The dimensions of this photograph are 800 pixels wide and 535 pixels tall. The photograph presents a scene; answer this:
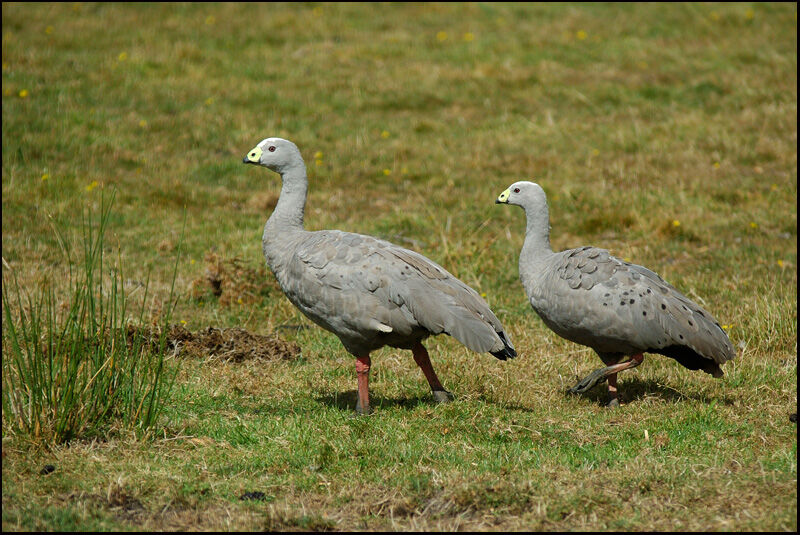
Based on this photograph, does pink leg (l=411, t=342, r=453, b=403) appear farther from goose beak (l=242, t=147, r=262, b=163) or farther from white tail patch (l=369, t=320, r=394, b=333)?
goose beak (l=242, t=147, r=262, b=163)

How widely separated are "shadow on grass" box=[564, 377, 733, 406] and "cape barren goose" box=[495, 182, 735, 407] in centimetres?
24

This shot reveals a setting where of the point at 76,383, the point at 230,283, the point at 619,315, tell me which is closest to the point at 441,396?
the point at 619,315

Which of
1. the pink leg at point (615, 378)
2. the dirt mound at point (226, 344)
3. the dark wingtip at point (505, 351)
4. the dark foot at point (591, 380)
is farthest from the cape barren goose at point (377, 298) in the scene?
the dirt mound at point (226, 344)

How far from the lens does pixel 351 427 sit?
632 centimetres

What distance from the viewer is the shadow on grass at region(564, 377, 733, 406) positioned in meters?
7.17

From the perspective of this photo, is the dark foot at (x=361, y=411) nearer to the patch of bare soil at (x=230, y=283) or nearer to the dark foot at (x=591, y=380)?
the dark foot at (x=591, y=380)

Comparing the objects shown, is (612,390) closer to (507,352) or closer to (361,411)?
(507,352)

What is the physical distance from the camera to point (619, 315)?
6.76 meters

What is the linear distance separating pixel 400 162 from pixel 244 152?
2326 millimetres

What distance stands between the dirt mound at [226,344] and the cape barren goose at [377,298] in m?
1.17

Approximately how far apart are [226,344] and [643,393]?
355 centimetres

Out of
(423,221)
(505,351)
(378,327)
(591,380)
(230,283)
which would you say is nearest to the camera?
(378,327)

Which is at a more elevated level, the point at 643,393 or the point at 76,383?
the point at 76,383

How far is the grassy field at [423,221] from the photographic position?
17.4 ft
